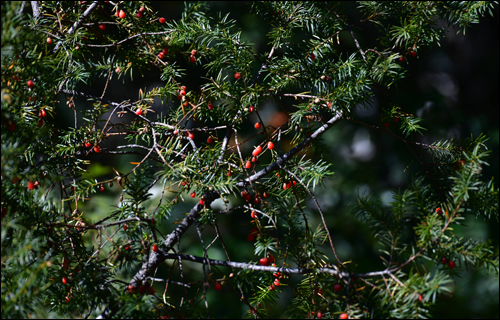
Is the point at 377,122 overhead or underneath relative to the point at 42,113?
underneath

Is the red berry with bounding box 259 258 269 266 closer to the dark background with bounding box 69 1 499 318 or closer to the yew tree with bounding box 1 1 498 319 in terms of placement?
the yew tree with bounding box 1 1 498 319

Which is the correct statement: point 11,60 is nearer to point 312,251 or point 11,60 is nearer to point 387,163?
point 312,251

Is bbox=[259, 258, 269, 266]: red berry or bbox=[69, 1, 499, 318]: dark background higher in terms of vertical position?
bbox=[259, 258, 269, 266]: red berry

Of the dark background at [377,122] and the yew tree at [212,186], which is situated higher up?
the yew tree at [212,186]

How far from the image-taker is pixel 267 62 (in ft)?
1.65

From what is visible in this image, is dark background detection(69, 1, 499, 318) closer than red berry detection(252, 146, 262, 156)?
No

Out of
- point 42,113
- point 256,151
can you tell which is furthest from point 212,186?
point 42,113

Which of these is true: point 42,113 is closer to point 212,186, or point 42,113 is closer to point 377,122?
point 212,186

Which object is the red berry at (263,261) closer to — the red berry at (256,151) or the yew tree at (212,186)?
the yew tree at (212,186)

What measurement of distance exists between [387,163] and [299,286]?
1019 millimetres

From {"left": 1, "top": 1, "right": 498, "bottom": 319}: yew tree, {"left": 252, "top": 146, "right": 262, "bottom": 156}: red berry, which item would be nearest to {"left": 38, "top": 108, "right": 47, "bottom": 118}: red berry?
{"left": 1, "top": 1, "right": 498, "bottom": 319}: yew tree

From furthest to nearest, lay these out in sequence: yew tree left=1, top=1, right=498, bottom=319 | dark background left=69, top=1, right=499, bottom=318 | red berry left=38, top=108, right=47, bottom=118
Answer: dark background left=69, top=1, right=499, bottom=318 < red berry left=38, top=108, right=47, bottom=118 < yew tree left=1, top=1, right=498, bottom=319

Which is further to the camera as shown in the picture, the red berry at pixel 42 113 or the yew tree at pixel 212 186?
the red berry at pixel 42 113

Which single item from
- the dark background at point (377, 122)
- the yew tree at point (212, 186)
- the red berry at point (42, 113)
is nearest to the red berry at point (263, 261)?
the yew tree at point (212, 186)
